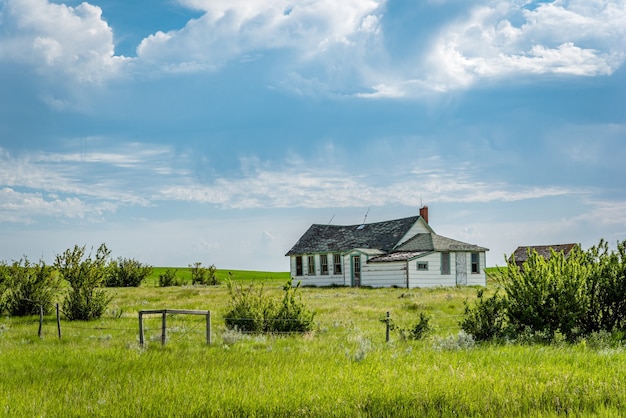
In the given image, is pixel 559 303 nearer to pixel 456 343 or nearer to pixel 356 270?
pixel 456 343

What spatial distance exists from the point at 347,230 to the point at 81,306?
36.5m

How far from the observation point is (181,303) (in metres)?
30.5

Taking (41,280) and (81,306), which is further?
(41,280)

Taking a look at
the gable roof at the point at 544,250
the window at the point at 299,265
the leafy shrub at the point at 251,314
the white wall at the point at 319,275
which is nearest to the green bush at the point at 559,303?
the leafy shrub at the point at 251,314

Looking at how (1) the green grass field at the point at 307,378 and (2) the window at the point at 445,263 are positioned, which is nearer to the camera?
(1) the green grass field at the point at 307,378

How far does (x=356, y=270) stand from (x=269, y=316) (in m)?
32.8

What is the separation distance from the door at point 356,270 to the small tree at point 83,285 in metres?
28.0

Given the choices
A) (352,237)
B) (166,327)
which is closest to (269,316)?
(166,327)

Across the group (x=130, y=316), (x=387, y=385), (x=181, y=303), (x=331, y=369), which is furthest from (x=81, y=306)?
(x=387, y=385)

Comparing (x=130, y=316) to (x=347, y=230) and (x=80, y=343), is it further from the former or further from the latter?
(x=347, y=230)

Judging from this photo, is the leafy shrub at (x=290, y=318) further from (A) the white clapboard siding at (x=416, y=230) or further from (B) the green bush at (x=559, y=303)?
(A) the white clapboard siding at (x=416, y=230)

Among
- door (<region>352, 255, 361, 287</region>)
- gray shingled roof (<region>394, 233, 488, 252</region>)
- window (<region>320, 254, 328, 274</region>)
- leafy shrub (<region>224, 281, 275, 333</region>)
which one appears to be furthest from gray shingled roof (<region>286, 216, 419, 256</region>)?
leafy shrub (<region>224, 281, 275, 333</region>)

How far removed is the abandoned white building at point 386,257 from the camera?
155 ft

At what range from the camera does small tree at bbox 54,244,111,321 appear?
23969 millimetres
